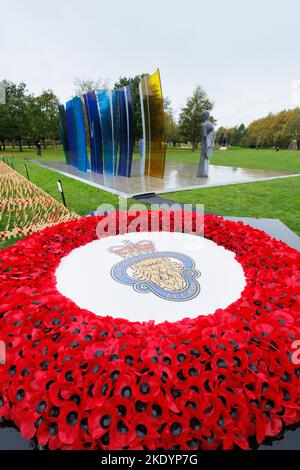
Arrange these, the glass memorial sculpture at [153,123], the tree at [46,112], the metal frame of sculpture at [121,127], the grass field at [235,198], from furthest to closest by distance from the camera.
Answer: the tree at [46,112] < the metal frame of sculpture at [121,127] < the glass memorial sculpture at [153,123] < the grass field at [235,198]

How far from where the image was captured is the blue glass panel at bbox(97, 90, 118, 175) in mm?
11008

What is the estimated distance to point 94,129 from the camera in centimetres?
1209

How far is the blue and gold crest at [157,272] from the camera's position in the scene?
213cm

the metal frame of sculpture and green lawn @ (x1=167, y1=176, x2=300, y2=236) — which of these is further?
the metal frame of sculpture

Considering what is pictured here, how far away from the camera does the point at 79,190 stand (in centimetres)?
895

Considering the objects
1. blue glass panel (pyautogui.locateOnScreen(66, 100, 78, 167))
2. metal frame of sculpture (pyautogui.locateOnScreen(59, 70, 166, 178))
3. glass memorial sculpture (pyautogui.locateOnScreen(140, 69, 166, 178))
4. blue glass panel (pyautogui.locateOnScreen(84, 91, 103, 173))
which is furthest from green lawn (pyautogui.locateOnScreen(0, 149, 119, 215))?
blue glass panel (pyautogui.locateOnScreen(66, 100, 78, 167))

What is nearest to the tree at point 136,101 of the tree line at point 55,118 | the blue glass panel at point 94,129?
the tree line at point 55,118

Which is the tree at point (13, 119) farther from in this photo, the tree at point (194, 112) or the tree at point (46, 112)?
the tree at point (194, 112)

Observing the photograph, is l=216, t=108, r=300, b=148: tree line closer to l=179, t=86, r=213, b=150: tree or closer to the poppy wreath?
l=179, t=86, r=213, b=150: tree

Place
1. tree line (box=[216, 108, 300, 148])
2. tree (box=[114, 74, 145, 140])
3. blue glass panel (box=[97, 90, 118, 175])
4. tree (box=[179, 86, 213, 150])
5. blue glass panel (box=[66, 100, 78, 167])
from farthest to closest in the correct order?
tree line (box=[216, 108, 300, 148])
tree (box=[179, 86, 213, 150])
tree (box=[114, 74, 145, 140])
blue glass panel (box=[66, 100, 78, 167])
blue glass panel (box=[97, 90, 118, 175])

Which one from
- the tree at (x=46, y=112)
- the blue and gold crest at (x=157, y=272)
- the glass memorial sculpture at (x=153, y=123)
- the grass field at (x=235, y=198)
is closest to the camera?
the blue and gold crest at (x=157, y=272)

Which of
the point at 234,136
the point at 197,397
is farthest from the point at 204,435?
the point at 234,136

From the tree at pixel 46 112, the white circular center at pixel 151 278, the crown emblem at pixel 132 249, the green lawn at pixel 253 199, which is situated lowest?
the green lawn at pixel 253 199

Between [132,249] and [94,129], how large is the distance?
10654 millimetres
